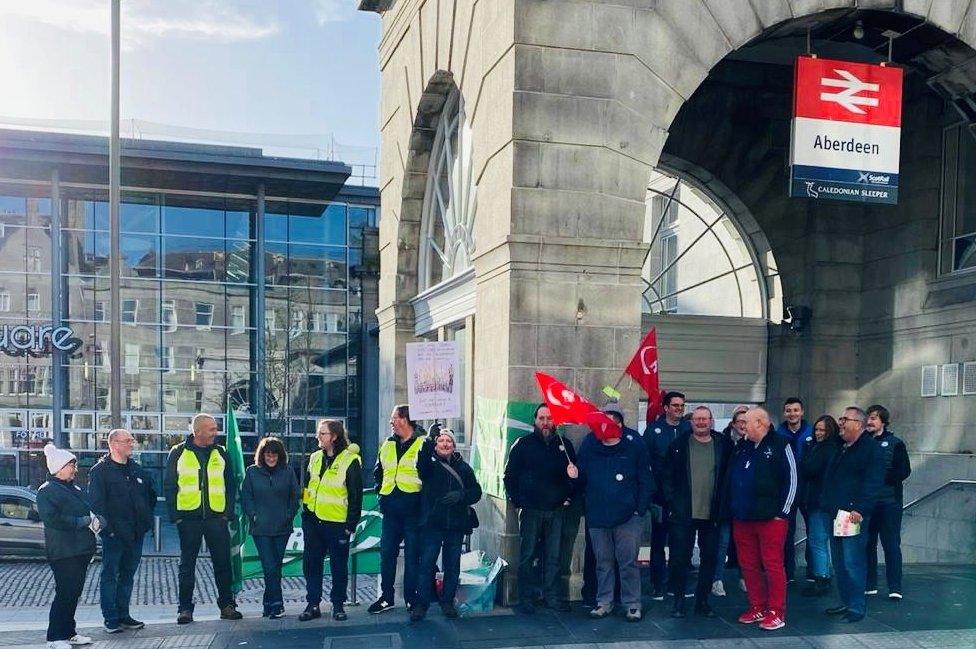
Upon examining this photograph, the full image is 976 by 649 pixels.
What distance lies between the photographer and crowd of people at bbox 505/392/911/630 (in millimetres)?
7875

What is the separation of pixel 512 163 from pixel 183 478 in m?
4.22

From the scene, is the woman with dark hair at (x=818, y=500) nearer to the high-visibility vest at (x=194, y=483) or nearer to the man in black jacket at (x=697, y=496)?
the man in black jacket at (x=697, y=496)

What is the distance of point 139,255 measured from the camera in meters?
32.1

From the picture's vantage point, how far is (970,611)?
28.3 ft

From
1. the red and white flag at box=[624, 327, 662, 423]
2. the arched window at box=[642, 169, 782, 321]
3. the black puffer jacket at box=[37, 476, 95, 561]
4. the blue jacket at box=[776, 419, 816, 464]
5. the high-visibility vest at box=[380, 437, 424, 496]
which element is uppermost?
the arched window at box=[642, 169, 782, 321]

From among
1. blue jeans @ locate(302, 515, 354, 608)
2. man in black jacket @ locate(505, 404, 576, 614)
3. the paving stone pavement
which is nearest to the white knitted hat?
blue jeans @ locate(302, 515, 354, 608)

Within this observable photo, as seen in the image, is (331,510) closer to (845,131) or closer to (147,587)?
(845,131)

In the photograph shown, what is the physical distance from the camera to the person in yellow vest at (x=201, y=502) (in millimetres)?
8391

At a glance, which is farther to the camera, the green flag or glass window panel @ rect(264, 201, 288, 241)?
glass window panel @ rect(264, 201, 288, 241)

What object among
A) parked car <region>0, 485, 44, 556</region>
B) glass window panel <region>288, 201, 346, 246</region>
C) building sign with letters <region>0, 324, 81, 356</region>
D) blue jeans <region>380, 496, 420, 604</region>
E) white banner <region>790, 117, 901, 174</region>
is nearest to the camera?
blue jeans <region>380, 496, 420, 604</region>

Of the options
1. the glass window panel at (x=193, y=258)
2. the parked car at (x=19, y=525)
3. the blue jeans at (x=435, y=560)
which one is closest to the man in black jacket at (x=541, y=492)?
the blue jeans at (x=435, y=560)

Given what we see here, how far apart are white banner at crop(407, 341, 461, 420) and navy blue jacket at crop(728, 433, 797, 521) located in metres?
2.97

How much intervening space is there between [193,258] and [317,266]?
442cm

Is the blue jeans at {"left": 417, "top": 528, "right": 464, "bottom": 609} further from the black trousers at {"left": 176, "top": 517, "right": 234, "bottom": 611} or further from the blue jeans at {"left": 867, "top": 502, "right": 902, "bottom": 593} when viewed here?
the blue jeans at {"left": 867, "top": 502, "right": 902, "bottom": 593}
